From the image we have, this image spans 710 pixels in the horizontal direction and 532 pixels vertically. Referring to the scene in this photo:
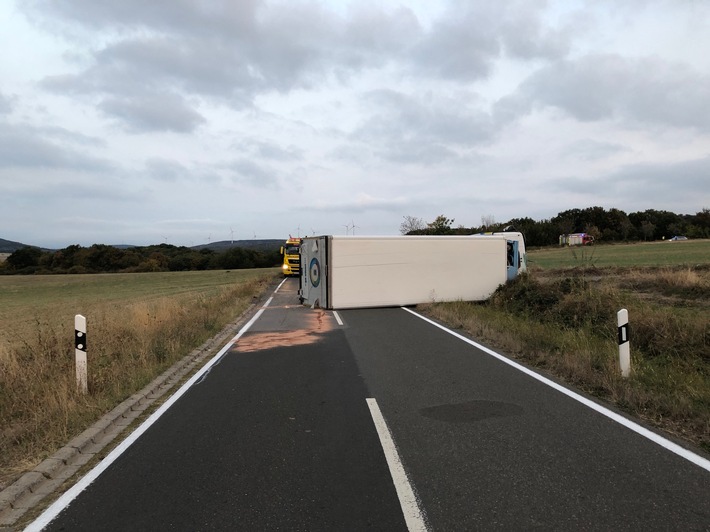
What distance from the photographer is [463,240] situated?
62.5 feet

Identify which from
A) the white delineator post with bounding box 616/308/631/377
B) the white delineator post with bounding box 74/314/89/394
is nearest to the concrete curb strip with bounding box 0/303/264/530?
the white delineator post with bounding box 74/314/89/394

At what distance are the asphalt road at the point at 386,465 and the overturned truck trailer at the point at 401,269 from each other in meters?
10.4

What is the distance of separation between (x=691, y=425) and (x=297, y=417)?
4161 mm

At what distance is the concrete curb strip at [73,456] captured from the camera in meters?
3.63

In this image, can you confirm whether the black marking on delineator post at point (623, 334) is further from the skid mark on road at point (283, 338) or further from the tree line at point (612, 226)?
the tree line at point (612, 226)

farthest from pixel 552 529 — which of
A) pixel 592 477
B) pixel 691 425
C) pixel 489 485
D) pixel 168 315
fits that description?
pixel 168 315

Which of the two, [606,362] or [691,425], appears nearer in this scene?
[691,425]

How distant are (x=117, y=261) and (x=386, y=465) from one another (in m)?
96.9

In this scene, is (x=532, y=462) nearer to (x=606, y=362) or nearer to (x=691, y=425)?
(x=691, y=425)

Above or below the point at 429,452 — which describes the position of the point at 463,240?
above

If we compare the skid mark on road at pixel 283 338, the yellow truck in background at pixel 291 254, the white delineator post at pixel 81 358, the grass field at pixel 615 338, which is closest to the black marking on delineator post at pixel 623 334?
the grass field at pixel 615 338

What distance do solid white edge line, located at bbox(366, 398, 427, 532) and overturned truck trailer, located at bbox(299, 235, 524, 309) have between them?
12322mm

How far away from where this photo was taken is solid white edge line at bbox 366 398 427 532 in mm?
3275

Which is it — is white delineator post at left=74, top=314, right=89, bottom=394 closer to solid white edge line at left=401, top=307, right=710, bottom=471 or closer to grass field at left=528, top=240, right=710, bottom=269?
solid white edge line at left=401, top=307, right=710, bottom=471
